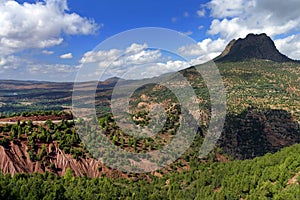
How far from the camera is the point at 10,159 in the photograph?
62.1 metres

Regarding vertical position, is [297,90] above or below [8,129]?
above

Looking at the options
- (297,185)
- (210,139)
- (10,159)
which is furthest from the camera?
(210,139)

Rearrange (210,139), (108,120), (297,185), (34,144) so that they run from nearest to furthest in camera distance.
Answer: (297,185), (34,144), (108,120), (210,139)

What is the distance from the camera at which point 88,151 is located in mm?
70812

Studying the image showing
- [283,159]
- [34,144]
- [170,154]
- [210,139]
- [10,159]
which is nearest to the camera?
[283,159]

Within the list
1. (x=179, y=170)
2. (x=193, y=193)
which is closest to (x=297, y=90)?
(x=179, y=170)

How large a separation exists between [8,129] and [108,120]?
79.6ft

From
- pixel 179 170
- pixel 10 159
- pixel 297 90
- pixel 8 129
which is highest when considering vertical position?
pixel 297 90

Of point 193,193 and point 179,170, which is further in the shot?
point 179,170

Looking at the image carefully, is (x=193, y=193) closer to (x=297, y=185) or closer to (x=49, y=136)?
(x=297, y=185)

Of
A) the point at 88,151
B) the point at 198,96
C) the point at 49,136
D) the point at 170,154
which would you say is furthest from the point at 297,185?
the point at 198,96

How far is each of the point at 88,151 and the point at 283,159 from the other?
42837mm

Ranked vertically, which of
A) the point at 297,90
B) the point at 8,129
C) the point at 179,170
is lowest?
the point at 179,170

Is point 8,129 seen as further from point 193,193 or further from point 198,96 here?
point 198,96
